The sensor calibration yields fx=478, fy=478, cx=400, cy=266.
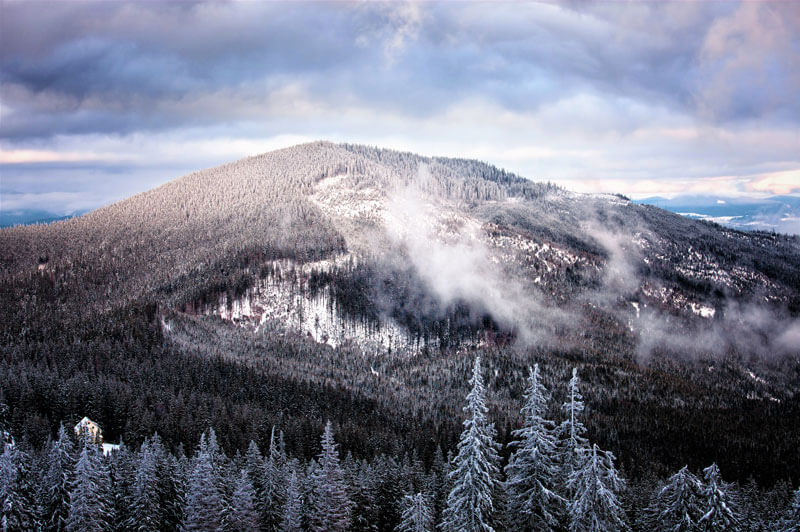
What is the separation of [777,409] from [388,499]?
19226cm

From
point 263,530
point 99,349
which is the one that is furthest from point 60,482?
point 99,349

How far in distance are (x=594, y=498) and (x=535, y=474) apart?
8.61ft

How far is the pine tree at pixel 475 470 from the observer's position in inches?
888

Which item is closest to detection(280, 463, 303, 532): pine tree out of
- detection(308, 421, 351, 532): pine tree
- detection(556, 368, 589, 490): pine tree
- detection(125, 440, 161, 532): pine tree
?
detection(308, 421, 351, 532): pine tree

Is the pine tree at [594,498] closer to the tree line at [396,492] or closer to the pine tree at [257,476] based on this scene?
the tree line at [396,492]

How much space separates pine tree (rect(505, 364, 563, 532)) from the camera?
2208 cm

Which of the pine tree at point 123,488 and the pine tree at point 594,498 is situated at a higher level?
the pine tree at point 594,498

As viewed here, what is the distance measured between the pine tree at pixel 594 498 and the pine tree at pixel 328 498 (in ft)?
64.9

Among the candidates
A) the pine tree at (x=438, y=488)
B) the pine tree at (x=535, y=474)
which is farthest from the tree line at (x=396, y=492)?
the pine tree at (x=438, y=488)

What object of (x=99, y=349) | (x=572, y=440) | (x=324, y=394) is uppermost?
(x=572, y=440)

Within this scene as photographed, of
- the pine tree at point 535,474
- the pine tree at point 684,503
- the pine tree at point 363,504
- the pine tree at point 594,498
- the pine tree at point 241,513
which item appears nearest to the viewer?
the pine tree at point 594,498

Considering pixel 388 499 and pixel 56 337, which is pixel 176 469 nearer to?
pixel 388 499

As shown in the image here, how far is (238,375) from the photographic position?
377 feet

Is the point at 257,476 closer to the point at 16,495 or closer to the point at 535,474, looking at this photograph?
the point at 16,495
